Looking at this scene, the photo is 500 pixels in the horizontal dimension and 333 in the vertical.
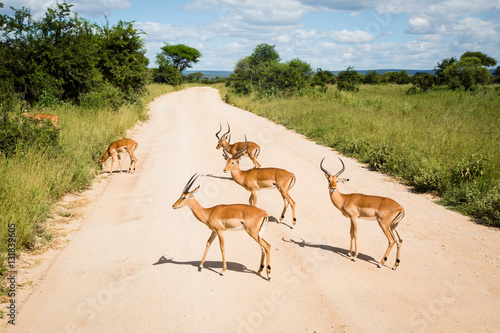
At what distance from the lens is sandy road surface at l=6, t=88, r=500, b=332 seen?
4422mm

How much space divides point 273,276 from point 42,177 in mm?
5560

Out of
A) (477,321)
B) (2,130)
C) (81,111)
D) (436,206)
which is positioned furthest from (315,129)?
(477,321)

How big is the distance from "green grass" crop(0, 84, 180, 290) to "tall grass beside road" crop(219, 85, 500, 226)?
838 centimetres

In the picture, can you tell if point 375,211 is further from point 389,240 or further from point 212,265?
point 212,265

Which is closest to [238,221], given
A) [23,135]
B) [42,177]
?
[42,177]

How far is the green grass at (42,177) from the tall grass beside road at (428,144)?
838cm

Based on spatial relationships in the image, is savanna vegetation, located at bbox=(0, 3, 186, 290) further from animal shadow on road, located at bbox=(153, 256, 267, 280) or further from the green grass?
animal shadow on road, located at bbox=(153, 256, 267, 280)

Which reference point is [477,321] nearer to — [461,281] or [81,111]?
[461,281]

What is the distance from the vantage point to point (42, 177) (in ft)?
26.1

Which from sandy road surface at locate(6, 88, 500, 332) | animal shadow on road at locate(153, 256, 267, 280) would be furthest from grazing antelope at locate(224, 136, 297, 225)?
animal shadow on road at locate(153, 256, 267, 280)

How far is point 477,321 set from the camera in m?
4.36

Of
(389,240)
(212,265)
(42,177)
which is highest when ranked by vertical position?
(42,177)

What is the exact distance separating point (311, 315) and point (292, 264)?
1.29 m

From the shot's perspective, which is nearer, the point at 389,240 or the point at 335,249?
the point at 389,240
